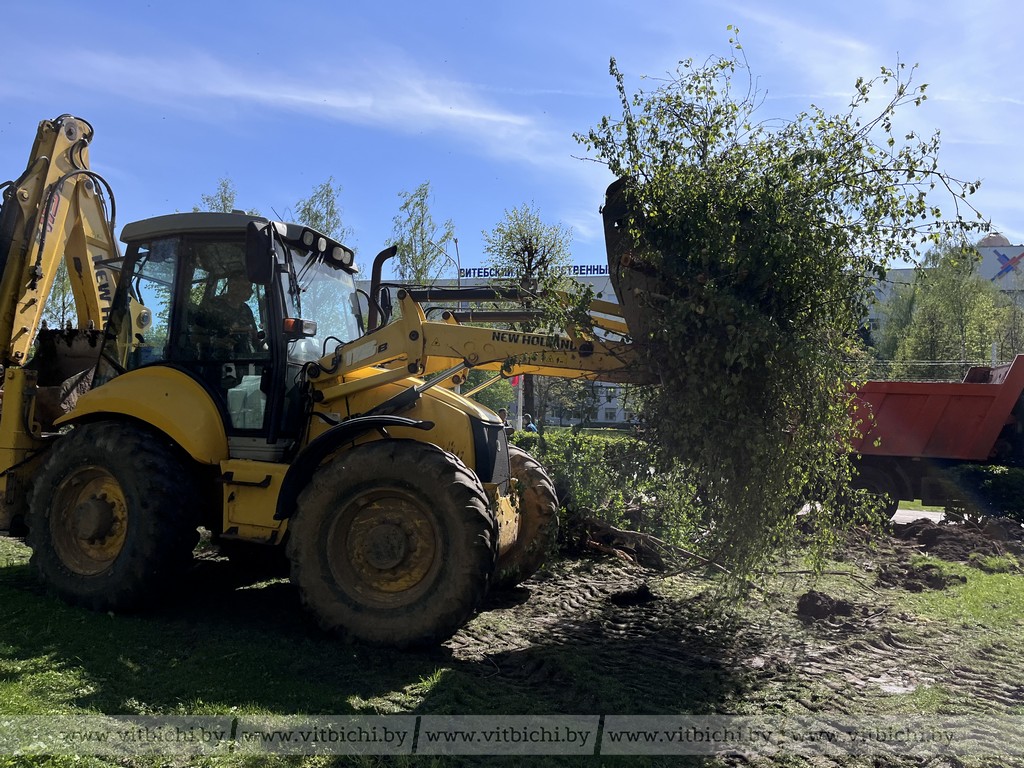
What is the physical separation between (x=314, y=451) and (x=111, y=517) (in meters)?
1.81

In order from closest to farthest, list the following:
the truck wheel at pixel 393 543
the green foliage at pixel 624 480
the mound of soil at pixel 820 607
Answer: the truck wheel at pixel 393 543 → the green foliage at pixel 624 480 → the mound of soil at pixel 820 607

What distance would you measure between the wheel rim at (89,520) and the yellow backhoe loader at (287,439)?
0.02 meters

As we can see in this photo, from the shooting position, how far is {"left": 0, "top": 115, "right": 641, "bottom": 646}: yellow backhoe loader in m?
5.38

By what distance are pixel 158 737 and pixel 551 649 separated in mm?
2580

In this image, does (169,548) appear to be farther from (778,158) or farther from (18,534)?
(778,158)

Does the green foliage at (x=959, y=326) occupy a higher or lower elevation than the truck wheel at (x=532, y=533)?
higher

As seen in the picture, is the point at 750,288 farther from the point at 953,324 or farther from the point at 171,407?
the point at 953,324

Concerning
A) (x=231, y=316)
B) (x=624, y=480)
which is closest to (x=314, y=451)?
(x=231, y=316)

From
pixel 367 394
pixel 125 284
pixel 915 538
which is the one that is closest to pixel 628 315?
pixel 367 394

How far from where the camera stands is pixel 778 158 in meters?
5.16

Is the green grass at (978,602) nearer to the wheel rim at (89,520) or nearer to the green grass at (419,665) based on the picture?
the green grass at (419,665)

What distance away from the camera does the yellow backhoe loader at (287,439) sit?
17.6 feet

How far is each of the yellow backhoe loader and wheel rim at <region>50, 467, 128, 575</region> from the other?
0.6 inches

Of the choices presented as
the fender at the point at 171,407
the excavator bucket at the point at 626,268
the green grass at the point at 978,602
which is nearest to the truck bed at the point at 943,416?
the green grass at the point at 978,602
